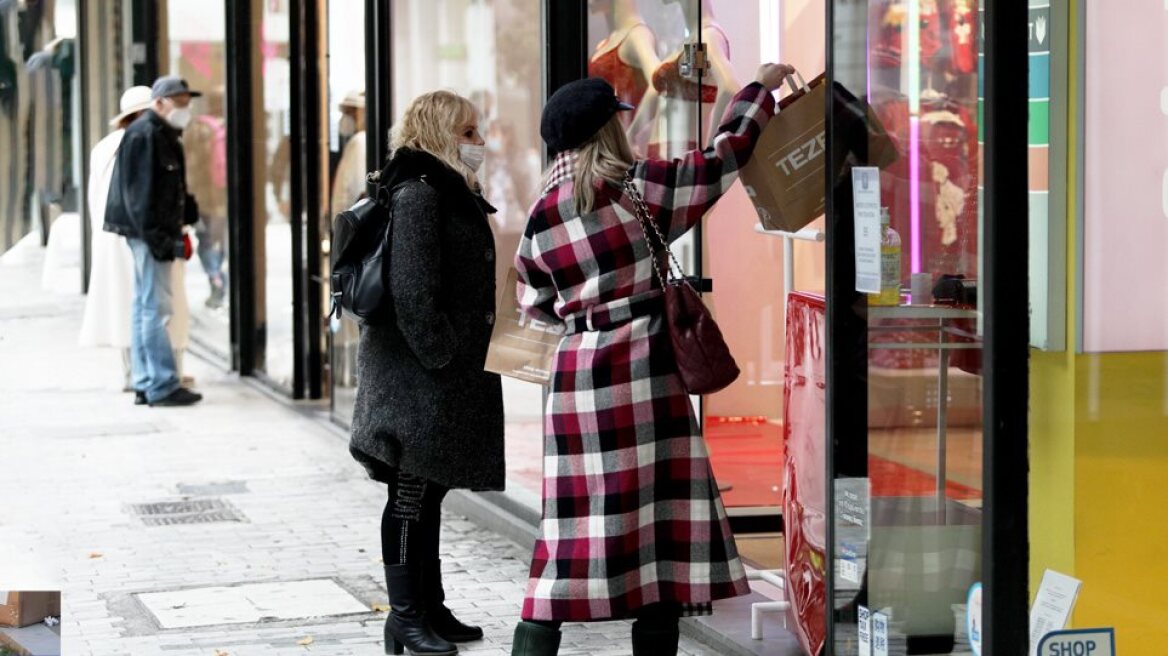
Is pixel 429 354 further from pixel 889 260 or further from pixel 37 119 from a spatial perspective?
pixel 37 119

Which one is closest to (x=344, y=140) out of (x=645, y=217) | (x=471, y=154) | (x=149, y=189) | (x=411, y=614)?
(x=149, y=189)

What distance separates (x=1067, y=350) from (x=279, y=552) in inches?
163

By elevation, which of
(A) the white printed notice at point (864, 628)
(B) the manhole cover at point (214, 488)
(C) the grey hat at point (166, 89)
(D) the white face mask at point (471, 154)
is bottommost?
(B) the manhole cover at point (214, 488)

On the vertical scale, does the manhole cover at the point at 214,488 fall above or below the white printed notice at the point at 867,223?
below

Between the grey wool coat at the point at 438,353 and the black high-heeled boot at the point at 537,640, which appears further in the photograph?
the grey wool coat at the point at 438,353

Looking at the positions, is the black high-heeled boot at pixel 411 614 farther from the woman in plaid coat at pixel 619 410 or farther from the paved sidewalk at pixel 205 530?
the woman in plaid coat at pixel 619 410

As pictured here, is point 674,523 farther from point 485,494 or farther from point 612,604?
point 485,494

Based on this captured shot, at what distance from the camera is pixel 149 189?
11531 mm

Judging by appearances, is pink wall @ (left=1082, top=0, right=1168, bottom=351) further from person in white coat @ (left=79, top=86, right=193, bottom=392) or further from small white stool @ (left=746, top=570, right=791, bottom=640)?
person in white coat @ (left=79, top=86, right=193, bottom=392)

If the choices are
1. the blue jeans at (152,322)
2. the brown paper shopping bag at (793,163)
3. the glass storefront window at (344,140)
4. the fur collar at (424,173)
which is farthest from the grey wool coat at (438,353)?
the blue jeans at (152,322)

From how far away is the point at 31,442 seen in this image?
10.5 meters

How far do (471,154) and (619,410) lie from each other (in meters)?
1.30

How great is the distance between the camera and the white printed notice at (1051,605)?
4199 mm

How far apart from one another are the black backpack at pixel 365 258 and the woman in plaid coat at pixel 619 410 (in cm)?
79
